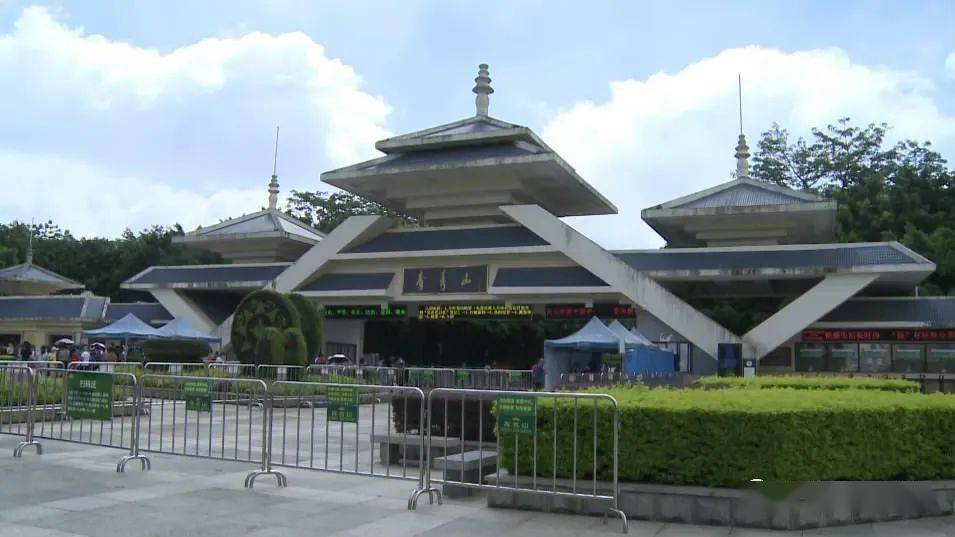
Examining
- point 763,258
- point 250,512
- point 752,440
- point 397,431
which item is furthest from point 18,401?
point 763,258

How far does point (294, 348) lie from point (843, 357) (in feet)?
56.7

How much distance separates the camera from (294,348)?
24031mm

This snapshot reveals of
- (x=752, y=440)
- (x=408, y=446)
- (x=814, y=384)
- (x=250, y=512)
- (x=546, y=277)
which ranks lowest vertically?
(x=250, y=512)

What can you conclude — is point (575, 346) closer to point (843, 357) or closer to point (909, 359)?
point (843, 357)

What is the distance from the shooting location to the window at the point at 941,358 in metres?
24.8

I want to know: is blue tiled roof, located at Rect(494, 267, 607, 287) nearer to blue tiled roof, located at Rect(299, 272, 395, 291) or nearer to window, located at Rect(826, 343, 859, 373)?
blue tiled roof, located at Rect(299, 272, 395, 291)

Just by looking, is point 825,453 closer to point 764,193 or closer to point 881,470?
point 881,470

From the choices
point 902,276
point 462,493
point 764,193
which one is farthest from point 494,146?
point 462,493

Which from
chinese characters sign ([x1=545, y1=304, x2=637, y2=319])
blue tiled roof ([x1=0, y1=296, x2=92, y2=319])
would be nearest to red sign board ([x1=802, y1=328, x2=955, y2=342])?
chinese characters sign ([x1=545, y1=304, x2=637, y2=319])

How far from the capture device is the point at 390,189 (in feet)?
108

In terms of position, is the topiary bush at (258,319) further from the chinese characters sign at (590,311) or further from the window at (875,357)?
the window at (875,357)

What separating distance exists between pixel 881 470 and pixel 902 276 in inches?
805

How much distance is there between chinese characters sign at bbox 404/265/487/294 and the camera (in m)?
29.8

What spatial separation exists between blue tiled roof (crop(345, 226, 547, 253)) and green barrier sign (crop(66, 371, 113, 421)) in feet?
65.8
